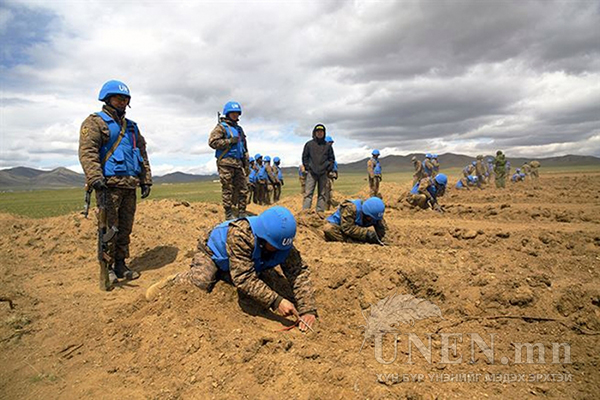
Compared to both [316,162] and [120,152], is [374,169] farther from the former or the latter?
[120,152]

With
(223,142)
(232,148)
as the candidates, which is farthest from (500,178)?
(223,142)

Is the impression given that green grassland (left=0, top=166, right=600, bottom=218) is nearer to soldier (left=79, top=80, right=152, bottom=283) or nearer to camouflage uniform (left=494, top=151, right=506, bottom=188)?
camouflage uniform (left=494, top=151, right=506, bottom=188)

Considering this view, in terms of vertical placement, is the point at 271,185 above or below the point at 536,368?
above

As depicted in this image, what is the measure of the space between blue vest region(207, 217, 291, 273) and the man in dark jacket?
5334 mm

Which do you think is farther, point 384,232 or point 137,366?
point 384,232

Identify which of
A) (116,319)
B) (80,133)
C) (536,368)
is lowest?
(536,368)

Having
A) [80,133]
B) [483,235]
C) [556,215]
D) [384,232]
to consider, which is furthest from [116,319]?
[556,215]

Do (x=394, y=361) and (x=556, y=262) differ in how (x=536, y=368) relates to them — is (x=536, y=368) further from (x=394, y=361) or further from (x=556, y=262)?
(x=556, y=262)

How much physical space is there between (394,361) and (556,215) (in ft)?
30.7

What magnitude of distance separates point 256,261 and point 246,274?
Answer: 22cm

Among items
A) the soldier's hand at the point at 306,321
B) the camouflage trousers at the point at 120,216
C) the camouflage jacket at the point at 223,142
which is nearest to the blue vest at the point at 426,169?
the camouflage jacket at the point at 223,142

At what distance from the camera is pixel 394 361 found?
10.00ft

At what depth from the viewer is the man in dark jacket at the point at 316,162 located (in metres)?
9.38

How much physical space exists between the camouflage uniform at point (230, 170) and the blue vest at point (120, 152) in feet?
5.88
